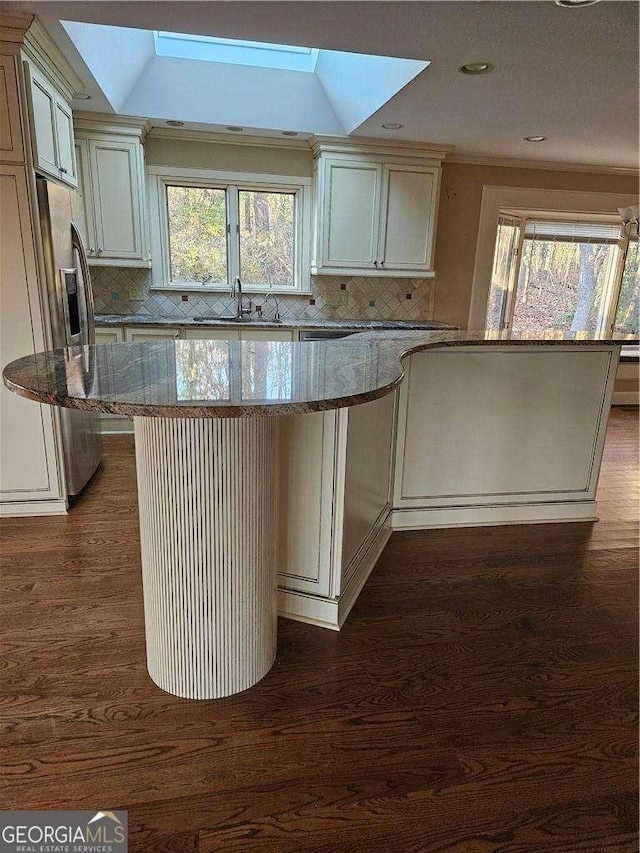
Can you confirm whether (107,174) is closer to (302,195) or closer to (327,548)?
(302,195)

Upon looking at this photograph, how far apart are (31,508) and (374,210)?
3.46m

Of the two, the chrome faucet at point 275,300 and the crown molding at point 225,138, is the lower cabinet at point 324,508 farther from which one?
the crown molding at point 225,138

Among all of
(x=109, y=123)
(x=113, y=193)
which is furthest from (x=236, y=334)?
(x=109, y=123)

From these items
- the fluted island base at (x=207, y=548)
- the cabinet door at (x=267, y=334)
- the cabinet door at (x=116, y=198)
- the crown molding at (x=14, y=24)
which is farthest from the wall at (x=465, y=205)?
the fluted island base at (x=207, y=548)

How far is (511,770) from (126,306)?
4.35 metres

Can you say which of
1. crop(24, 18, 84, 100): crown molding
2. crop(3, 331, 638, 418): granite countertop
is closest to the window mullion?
crop(24, 18, 84, 100): crown molding

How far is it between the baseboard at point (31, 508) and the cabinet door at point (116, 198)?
215cm

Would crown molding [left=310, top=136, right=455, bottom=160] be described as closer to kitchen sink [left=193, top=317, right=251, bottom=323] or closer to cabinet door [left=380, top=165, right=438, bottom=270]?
cabinet door [left=380, top=165, right=438, bottom=270]

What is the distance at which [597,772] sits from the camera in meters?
1.50

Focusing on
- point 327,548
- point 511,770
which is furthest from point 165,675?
point 511,770

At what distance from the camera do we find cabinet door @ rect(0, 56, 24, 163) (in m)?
2.41

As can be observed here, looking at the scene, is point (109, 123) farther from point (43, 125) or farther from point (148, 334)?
point (148, 334)

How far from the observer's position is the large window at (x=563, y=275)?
540 cm

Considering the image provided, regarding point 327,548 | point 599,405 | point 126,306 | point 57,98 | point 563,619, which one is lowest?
point 563,619
